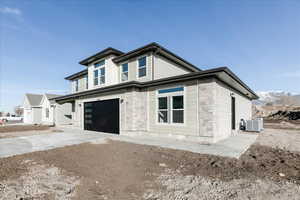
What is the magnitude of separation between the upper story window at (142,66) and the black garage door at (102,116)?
2698 millimetres

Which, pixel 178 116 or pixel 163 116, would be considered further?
pixel 163 116

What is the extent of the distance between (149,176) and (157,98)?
599 centimetres

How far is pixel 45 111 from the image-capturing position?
23.2 m

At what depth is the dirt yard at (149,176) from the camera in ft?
9.22

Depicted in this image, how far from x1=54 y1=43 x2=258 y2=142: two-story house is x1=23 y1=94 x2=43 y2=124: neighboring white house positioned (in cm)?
1652

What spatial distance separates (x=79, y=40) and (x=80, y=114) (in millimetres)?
6822

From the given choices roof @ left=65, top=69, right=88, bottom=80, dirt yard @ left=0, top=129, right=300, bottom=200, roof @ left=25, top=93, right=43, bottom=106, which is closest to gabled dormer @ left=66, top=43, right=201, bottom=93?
roof @ left=65, top=69, right=88, bottom=80

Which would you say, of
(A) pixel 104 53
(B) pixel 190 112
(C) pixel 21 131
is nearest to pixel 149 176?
(B) pixel 190 112

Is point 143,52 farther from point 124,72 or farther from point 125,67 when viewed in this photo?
point 124,72

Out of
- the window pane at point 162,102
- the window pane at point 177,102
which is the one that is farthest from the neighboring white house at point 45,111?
the window pane at point 177,102

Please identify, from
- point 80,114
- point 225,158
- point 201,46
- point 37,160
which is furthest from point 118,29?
point 225,158

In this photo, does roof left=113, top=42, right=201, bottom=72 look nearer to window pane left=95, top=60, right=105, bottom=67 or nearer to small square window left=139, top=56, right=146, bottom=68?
small square window left=139, top=56, right=146, bottom=68

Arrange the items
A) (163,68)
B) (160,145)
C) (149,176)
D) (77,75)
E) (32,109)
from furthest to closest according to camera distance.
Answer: (32,109)
(77,75)
(163,68)
(160,145)
(149,176)

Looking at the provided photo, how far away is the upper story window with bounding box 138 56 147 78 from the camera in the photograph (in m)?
10.6
